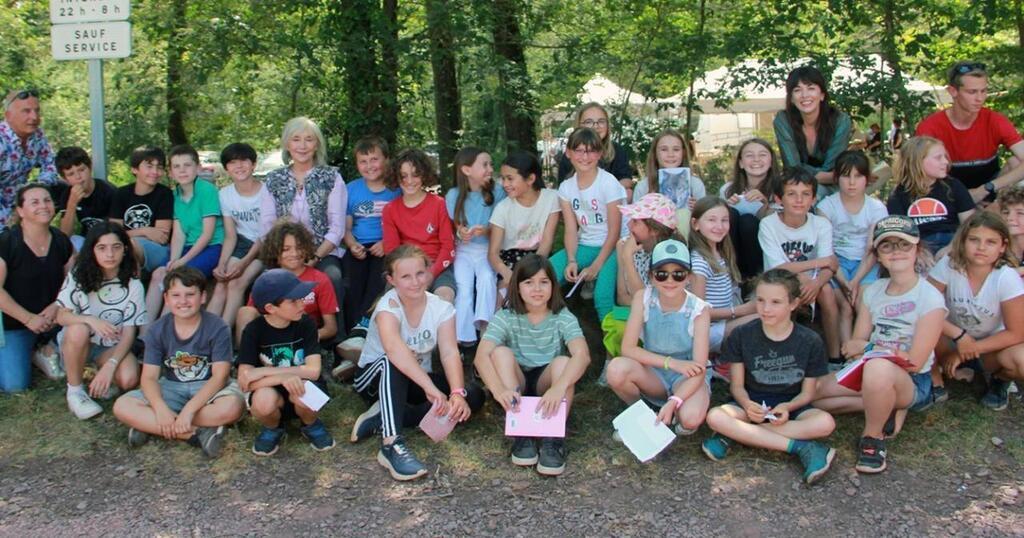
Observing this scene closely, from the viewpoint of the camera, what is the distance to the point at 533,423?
4.10 metres

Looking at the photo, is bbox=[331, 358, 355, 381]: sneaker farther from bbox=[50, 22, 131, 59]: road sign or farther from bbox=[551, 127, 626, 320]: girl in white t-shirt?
bbox=[50, 22, 131, 59]: road sign

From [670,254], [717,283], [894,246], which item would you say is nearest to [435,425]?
[670,254]

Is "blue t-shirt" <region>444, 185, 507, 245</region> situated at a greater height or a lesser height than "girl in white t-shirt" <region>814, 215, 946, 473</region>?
greater

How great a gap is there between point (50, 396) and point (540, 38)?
16.2ft

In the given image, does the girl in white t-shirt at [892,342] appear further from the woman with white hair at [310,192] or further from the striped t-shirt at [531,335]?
the woman with white hair at [310,192]

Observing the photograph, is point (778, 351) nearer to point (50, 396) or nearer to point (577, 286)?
point (577, 286)

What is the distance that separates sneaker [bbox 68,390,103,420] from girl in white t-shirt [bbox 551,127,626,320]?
274cm

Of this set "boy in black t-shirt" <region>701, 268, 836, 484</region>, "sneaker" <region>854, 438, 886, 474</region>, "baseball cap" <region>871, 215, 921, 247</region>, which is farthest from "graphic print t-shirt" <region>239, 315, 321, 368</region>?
"baseball cap" <region>871, 215, 921, 247</region>

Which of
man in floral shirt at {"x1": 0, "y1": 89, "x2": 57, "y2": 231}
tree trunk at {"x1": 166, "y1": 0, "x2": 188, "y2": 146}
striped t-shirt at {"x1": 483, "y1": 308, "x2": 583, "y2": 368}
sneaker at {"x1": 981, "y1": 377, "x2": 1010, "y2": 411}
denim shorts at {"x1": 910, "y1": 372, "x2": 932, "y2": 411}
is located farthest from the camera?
tree trunk at {"x1": 166, "y1": 0, "x2": 188, "y2": 146}

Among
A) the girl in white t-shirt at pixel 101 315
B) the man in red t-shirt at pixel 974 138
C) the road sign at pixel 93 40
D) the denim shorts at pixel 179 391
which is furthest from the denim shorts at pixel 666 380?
the road sign at pixel 93 40

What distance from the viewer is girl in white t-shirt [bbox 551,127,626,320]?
533 cm

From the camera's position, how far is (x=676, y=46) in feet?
24.2

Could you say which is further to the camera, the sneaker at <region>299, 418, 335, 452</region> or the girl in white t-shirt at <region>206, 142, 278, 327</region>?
the girl in white t-shirt at <region>206, 142, 278, 327</region>

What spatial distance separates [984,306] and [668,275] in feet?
5.44
